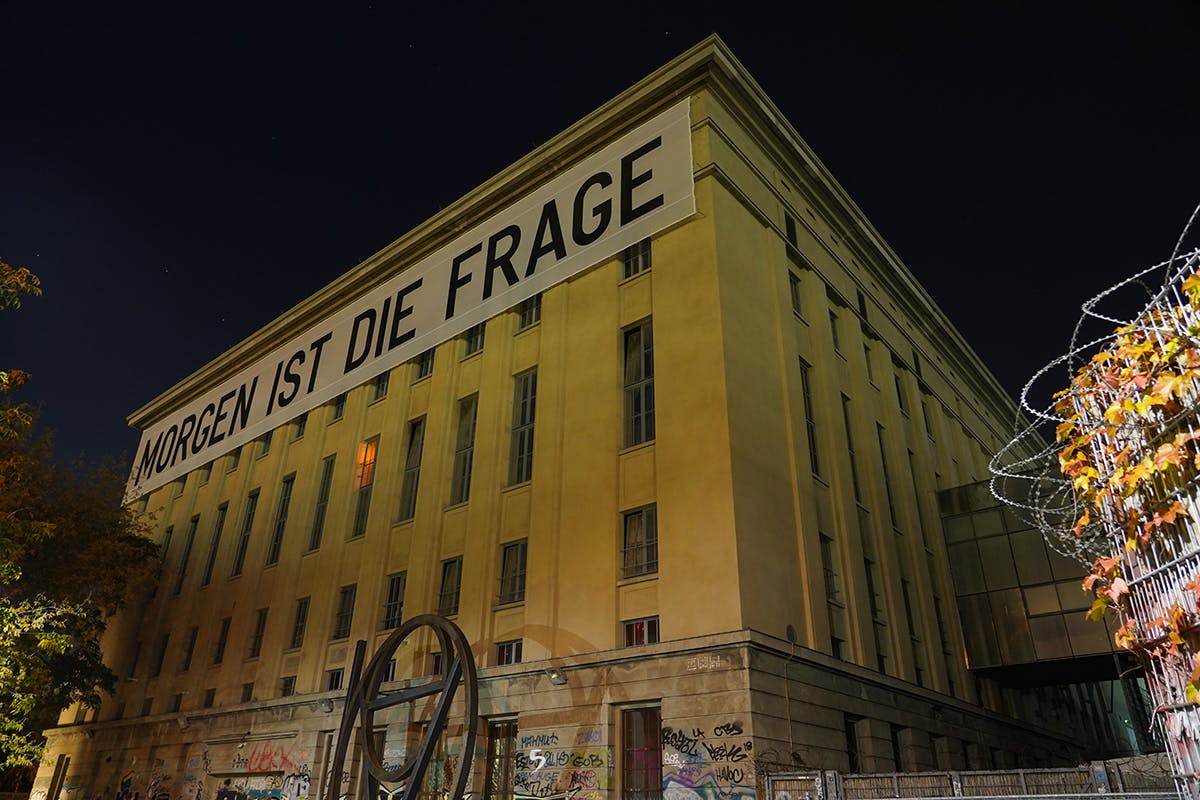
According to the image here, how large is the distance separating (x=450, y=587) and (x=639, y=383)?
914 centimetres

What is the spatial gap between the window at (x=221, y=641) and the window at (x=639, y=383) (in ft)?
71.2

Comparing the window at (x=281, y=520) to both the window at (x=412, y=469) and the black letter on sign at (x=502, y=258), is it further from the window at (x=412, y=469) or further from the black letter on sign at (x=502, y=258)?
the black letter on sign at (x=502, y=258)

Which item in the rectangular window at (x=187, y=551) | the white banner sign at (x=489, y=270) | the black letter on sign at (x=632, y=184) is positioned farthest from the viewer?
the rectangular window at (x=187, y=551)

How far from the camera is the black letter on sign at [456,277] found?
2539cm

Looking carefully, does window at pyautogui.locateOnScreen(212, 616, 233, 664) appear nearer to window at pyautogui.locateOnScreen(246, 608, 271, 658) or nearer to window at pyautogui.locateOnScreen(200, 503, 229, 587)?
window at pyautogui.locateOnScreen(246, 608, 271, 658)

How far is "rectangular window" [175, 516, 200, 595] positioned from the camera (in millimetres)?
39250

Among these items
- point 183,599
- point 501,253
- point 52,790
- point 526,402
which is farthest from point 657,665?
point 52,790

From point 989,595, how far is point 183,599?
35.5 m

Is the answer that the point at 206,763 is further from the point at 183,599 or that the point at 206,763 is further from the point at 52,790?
the point at 52,790

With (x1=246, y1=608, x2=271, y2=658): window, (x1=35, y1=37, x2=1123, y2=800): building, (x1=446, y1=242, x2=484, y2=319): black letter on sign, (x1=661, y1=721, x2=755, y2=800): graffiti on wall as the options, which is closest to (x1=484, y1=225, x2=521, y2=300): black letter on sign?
(x1=35, y1=37, x2=1123, y2=800): building

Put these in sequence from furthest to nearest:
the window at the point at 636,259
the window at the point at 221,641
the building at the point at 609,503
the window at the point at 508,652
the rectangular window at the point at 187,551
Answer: the rectangular window at the point at 187,551 < the window at the point at 221,641 < the window at the point at 636,259 < the window at the point at 508,652 < the building at the point at 609,503

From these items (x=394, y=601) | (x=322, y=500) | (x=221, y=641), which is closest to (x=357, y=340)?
(x=322, y=500)

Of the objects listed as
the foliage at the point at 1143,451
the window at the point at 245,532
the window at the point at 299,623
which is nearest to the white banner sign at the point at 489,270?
the window at the point at 245,532

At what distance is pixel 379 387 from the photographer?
113ft
